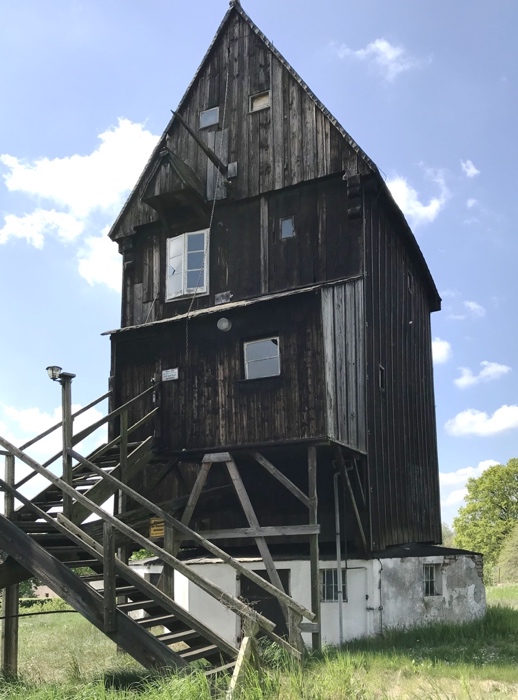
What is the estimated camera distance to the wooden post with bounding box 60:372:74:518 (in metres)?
11.7

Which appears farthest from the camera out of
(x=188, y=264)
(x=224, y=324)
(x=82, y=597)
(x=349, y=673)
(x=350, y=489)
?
(x=188, y=264)

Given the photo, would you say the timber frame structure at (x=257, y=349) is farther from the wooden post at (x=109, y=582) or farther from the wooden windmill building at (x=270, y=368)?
the wooden post at (x=109, y=582)

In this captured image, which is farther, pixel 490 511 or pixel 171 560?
pixel 490 511

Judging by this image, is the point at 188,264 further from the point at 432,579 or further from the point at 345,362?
the point at 432,579

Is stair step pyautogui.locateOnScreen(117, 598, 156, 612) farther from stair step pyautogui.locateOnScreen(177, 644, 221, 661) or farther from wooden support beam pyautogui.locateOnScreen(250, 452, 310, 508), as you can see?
wooden support beam pyautogui.locateOnScreen(250, 452, 310, 508)

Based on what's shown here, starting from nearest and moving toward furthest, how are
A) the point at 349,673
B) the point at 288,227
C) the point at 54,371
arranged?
the point at 349,673 → the point at 54,371 → the point at 288,227

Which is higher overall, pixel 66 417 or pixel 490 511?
pixel 66 417

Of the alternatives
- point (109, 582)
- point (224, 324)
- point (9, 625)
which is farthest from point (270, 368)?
point (9, 625)

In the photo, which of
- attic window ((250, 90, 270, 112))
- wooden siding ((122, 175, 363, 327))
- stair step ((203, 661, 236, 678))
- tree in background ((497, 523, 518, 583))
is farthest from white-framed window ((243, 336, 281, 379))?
tree in background ((497, 523, 518, 583))

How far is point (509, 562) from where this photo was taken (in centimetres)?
4119

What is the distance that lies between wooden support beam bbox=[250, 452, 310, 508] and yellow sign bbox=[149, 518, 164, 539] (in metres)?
2.19

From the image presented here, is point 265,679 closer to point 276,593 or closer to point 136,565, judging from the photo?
point 276,593

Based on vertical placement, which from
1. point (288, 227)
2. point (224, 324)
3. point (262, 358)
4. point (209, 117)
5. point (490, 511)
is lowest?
point (490, 511)

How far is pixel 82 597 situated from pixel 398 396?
969 centimetres
